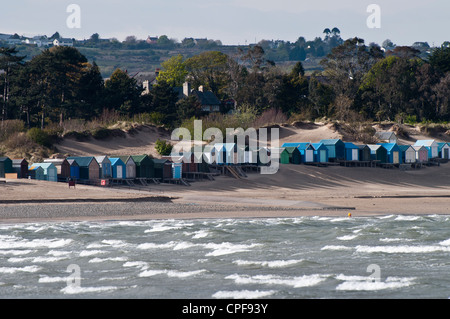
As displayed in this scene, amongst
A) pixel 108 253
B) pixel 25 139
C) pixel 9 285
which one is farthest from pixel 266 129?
pixel 9 285

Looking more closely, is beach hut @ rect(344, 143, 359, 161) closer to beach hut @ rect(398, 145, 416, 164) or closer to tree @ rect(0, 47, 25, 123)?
beach hut @ rect(398, 145, 416, 164)

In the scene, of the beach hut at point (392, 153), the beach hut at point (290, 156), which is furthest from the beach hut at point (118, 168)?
the beach hut at point (392, 153)

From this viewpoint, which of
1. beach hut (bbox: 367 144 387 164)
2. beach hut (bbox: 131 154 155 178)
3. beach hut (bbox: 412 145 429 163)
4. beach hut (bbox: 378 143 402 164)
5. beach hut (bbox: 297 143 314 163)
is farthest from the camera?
beach hut (bbox: 412 145 429 163)

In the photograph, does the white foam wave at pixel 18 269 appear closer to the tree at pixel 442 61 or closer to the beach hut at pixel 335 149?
the beach hut at pixel 335 149

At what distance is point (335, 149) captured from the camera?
53.1 meters

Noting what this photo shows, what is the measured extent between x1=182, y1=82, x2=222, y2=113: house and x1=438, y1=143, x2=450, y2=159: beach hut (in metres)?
29.5

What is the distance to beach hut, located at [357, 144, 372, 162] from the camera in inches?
2122

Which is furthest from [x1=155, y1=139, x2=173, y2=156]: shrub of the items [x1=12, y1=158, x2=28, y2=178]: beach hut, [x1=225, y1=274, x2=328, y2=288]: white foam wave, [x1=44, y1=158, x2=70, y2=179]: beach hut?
[x1=225, y1=274, x2=328, y2=288]: white foam wave

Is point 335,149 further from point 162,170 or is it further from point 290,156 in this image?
point 162,170

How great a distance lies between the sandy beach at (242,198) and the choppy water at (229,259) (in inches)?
105

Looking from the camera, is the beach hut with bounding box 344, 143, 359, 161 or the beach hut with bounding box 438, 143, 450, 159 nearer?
the beach hut with bounding box 344, 143, 359, 161

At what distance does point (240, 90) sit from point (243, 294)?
211 feet

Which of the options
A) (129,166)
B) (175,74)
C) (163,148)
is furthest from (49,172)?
(175,74)

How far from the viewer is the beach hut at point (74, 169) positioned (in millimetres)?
41500
